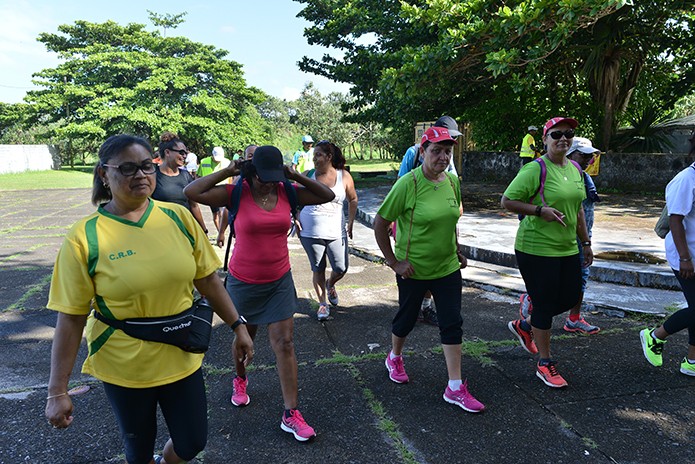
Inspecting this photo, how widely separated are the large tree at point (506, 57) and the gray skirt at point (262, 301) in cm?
773

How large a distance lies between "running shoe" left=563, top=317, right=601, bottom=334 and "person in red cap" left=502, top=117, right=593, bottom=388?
1091 mm

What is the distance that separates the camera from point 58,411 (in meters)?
1.91

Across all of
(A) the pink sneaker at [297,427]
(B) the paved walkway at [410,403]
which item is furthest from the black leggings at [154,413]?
(A) the pink sneaker at [297,427]

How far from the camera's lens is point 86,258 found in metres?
1.93

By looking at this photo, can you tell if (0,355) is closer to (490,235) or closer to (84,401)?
(84,401)

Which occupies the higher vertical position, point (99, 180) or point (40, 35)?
point (40, 35)

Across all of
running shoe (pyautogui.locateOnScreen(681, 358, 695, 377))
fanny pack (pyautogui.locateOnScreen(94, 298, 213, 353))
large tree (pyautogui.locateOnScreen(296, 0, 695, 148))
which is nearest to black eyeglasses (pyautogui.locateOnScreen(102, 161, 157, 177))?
fanny pack (pyautogui.locateOnScreen(94, 298, 213, 353))

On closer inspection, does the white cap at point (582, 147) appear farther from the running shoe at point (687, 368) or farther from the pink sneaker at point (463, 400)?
the pink sneaker at point (463, 400)

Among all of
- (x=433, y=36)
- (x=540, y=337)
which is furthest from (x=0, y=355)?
(x=433, y=36)

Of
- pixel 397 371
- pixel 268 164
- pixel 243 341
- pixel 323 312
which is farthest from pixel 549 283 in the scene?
pixel 323 312

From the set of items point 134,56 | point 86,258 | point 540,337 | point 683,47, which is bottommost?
point 540,337

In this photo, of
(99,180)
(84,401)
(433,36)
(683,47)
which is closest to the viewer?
(99,180)

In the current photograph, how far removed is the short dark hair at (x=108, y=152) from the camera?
2074 millimetres

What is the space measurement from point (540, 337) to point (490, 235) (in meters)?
4.83
